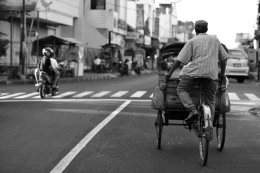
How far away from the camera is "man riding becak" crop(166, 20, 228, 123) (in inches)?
252

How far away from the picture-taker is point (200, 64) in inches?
252

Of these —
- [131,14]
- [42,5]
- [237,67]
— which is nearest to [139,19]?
[131,14]

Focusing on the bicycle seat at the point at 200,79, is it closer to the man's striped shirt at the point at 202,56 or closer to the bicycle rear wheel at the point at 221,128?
the man's striped shirt at the point at 202,56

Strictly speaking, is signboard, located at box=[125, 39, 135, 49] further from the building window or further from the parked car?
the parked car

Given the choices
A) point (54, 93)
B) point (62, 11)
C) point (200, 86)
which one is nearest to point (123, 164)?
point (200, 86)

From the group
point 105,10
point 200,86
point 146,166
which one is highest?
point 105,10

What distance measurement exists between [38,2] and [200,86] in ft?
75.3

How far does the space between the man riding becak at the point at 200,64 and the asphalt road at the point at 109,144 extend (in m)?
A: 0.82

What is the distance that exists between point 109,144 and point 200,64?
2.21 m

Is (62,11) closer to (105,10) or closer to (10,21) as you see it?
(10,21)

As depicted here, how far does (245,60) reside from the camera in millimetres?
28578

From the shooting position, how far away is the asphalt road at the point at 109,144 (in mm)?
6160

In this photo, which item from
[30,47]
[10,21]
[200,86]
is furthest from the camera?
[10,21]

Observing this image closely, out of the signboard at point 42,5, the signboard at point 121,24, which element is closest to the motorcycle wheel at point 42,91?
the signboard at point 42,5
